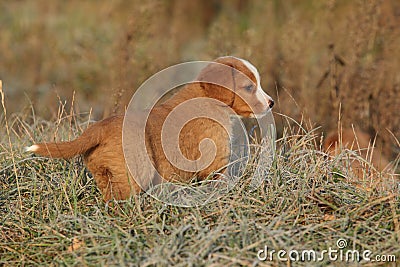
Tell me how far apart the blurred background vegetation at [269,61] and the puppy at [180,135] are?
0.45 meters

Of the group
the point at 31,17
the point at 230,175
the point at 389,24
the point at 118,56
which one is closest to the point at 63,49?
the point at 31,17

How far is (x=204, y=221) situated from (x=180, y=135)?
77 cm

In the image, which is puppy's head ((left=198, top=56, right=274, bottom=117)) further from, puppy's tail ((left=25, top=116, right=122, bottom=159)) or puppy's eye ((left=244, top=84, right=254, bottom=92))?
puppy's tail ((left=25, top=116, right=122, bottom=159))

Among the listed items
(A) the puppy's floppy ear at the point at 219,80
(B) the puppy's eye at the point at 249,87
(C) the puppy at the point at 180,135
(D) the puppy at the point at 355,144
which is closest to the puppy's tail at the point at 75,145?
(C) the puppy at the point at 180,135

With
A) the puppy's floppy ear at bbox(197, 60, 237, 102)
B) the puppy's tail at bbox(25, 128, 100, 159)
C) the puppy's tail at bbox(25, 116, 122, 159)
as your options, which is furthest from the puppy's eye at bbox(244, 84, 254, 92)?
the puppy's tail at bbox(25, 128, 100, 159)

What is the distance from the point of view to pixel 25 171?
15.8ft

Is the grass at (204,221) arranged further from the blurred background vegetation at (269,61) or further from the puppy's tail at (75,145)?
the blurred background vegetation at (269,61)

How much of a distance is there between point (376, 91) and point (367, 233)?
139 inches

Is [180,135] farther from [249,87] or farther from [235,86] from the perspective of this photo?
[249,87]

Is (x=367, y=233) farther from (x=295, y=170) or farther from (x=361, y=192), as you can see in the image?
(x=295, y=170)

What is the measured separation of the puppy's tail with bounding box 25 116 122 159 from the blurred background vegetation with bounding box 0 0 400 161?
164 centimetres

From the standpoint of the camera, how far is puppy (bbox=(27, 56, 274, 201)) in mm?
3986

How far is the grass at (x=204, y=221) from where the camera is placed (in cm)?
355

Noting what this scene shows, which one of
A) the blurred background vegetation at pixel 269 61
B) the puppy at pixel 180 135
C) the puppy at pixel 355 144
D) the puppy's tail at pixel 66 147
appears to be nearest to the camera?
the puppy's tail at pixel 66 147
